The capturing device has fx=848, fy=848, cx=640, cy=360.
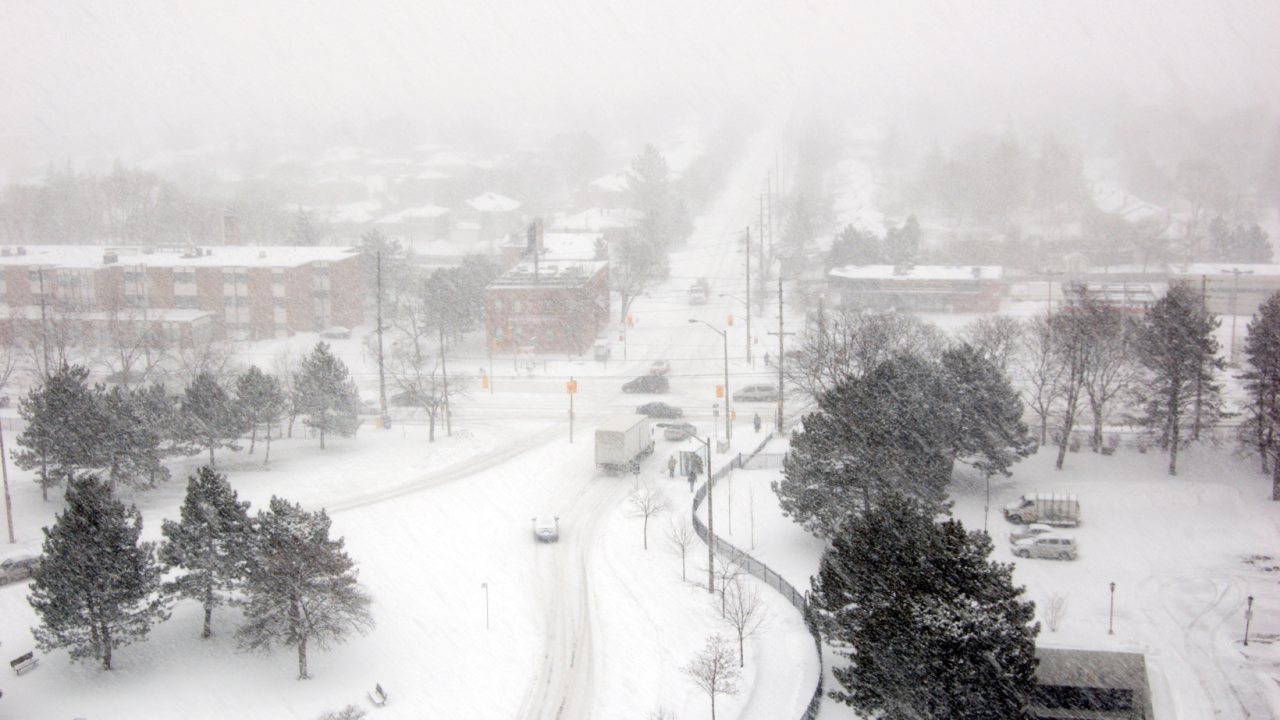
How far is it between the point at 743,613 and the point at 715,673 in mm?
2870

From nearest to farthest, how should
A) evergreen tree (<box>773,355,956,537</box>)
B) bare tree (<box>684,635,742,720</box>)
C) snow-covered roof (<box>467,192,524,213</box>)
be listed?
1. bare tree (<box>684,635,742,720</box>)
2. evergreen tree (<box>773,355,956,537</box>)
3. snow-covered roof (<box>467,192,524,213</box>)

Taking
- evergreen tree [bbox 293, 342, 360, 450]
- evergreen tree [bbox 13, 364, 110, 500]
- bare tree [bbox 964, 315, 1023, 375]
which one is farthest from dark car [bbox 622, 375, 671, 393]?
evergreen tree [bbox 13, 364, 110, 500]

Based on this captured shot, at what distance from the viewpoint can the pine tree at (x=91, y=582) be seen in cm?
1961

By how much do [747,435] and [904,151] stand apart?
373 feet

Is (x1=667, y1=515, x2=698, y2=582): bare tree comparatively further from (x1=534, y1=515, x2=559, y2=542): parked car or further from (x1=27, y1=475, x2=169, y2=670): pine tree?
(x1=27, y1=475, x2=169, y2=670): pine tree

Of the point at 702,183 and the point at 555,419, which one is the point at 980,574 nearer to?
the point at 555,419

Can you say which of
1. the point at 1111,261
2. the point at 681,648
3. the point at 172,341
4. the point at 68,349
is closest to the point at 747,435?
the point at 681,648

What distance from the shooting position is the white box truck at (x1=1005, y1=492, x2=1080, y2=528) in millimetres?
29620

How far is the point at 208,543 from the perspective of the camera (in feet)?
70.4

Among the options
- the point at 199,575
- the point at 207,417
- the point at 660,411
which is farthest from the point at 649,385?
the point at 199,575

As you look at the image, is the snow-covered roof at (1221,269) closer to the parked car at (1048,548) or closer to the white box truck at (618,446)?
the parked car at (1048,548)

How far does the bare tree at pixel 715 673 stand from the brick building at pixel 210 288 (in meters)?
47.6

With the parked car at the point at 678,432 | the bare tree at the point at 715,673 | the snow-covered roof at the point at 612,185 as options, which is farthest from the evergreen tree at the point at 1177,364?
the snow-covered roof at the point at 612,185

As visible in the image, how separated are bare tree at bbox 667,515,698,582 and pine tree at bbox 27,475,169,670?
554 inches
